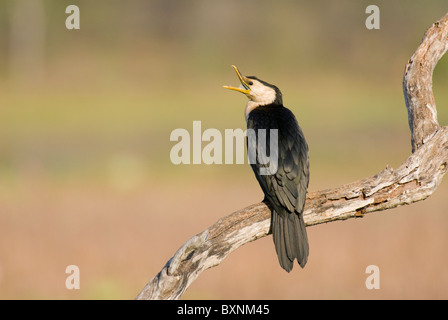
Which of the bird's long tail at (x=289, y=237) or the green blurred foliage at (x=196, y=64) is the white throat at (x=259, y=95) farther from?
the green blurred foliage at (x=196, y=64)

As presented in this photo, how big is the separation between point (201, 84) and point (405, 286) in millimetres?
23985

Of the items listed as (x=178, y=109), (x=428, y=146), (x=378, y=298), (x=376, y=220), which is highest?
(x=178, y=109)

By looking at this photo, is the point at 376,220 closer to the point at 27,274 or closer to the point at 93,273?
the point at 93,273

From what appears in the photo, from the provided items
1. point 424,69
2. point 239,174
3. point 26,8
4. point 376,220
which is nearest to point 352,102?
point 26,8

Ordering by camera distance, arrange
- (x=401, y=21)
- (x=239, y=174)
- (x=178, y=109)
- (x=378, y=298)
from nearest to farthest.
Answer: (x=378, y=298) < (x=239, y=174) < (x=178, y=109) < (x=401, y=21)

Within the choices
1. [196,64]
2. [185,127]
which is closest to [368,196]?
[185,127]

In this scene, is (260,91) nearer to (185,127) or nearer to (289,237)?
(289,237)

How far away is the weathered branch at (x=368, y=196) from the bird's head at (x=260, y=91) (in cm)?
119

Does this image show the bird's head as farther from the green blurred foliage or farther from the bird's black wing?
the green blurred foliage

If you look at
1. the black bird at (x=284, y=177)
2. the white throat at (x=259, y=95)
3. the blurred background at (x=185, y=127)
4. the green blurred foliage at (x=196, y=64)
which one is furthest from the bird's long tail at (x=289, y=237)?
the green blurred foliage at (x=196, y=64)

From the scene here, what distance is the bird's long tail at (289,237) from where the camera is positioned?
5.20m

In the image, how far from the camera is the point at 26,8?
29.8 metres

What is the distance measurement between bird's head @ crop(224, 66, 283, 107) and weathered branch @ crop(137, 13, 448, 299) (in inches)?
46.8

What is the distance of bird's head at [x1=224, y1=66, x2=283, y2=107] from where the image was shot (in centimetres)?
635
